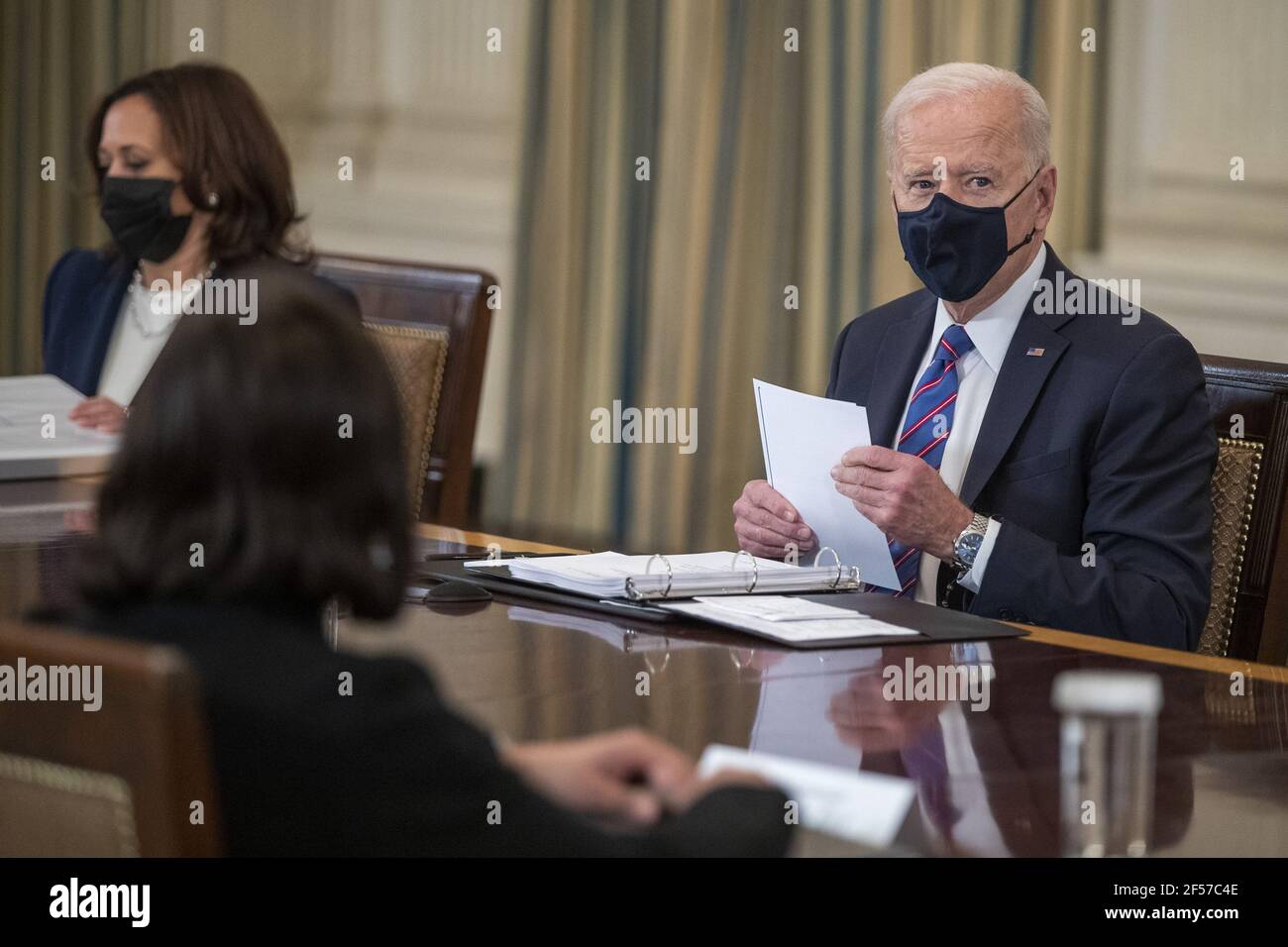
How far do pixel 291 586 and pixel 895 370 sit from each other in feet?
6.48

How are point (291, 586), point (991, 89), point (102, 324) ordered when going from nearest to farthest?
point (291, 586), point (991, 89), point (102, 324)

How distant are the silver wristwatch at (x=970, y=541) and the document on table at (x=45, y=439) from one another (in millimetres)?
1563

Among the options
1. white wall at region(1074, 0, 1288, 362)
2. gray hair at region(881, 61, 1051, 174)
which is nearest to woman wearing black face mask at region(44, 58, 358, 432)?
gray hair at region(881, 61, 1051, 174)

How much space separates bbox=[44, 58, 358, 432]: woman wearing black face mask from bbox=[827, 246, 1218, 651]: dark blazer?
1.85 metres

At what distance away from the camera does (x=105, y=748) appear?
1.11m

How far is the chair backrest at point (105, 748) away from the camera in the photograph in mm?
1067

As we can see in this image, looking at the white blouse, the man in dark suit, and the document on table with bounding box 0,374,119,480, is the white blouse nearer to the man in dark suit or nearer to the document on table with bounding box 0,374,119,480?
the document on table with bounding box 0,374,119,480

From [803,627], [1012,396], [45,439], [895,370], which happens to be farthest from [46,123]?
[803,627]

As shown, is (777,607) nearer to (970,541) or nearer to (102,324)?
(970,541)

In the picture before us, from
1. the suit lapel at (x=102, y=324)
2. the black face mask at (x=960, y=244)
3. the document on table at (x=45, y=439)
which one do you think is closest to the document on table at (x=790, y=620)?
the black face mask at (x=960, y=244)
